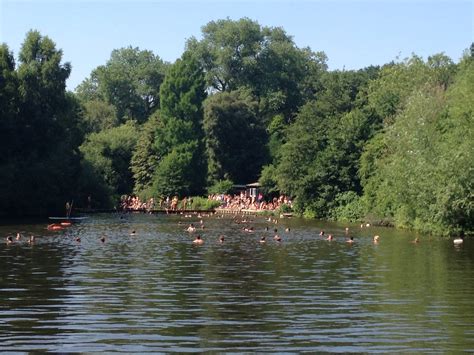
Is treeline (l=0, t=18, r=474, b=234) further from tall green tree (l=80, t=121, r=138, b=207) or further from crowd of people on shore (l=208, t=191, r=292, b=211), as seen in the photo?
crowd of people on shore (l=208, t=191, r=292, b=211)

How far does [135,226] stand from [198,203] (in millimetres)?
Result: 32061

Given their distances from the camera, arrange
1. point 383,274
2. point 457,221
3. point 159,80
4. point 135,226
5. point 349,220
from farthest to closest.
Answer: point 159,80 < point 349,220 < point 135,226 < point 457,221 < point 383,274

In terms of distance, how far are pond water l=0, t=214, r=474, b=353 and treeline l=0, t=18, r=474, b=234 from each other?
10.9 m

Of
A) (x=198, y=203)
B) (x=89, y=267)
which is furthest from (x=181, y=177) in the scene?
(x=89, y=267)

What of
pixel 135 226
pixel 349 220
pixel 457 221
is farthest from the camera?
pixel 349 220

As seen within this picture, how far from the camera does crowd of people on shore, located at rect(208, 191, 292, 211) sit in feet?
309

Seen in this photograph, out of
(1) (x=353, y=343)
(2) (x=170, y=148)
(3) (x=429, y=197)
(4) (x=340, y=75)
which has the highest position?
(4) (x=340, y=75)

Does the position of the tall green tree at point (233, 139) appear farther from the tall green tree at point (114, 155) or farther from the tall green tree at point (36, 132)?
the tall green tree at point (36, 132)

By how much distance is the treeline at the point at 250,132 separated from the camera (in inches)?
2371

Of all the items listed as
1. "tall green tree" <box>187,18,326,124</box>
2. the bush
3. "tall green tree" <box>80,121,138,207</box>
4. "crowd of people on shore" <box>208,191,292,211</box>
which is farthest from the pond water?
"tall green tree" <box>187,18,326,124</box>

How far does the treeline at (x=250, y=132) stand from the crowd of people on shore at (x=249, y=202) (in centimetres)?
209

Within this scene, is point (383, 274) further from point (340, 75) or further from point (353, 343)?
point (340, 75)

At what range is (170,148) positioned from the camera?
108062 mm

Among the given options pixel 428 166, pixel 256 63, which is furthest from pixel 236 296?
pixel 256 63
